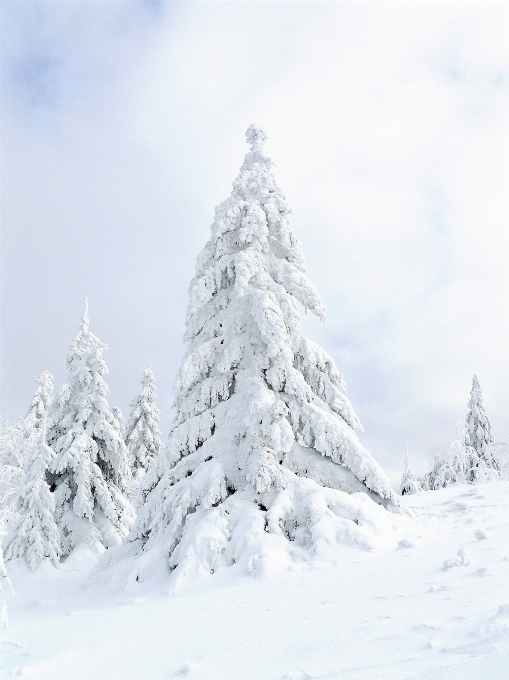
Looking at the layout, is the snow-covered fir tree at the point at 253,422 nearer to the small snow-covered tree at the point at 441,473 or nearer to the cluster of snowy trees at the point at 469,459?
the cluster of snowy trees at the point at 469,459

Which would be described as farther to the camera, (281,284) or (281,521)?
(281,284)

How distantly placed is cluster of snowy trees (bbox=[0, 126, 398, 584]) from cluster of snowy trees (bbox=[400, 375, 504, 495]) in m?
12.7

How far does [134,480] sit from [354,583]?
89.2ft

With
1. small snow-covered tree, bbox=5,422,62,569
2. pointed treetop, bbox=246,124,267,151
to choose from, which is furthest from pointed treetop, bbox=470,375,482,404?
small snow-covered tree, bbox=5,422,62,569

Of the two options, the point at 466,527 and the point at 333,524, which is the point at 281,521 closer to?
the point at 333,524

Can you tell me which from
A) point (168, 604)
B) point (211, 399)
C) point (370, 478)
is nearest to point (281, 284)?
point (211, 399)

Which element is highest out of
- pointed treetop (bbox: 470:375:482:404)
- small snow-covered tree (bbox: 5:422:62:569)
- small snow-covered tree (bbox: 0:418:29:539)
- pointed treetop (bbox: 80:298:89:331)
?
pointed treetop (bbox: 80:298:89:331)

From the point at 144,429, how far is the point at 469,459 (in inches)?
888

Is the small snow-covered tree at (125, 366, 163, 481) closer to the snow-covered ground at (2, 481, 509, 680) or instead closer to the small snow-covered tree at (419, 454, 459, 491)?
the small snow-covered tree at (419, 454, 459, 491)

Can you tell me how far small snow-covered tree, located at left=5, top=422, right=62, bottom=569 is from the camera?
1773 centimetres

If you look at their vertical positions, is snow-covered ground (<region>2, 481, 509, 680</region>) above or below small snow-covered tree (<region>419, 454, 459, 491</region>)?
below

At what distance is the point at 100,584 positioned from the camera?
1105cm

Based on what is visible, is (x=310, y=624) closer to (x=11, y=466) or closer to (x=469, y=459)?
(x=11, y=466)

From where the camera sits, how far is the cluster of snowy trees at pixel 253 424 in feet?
33.4
